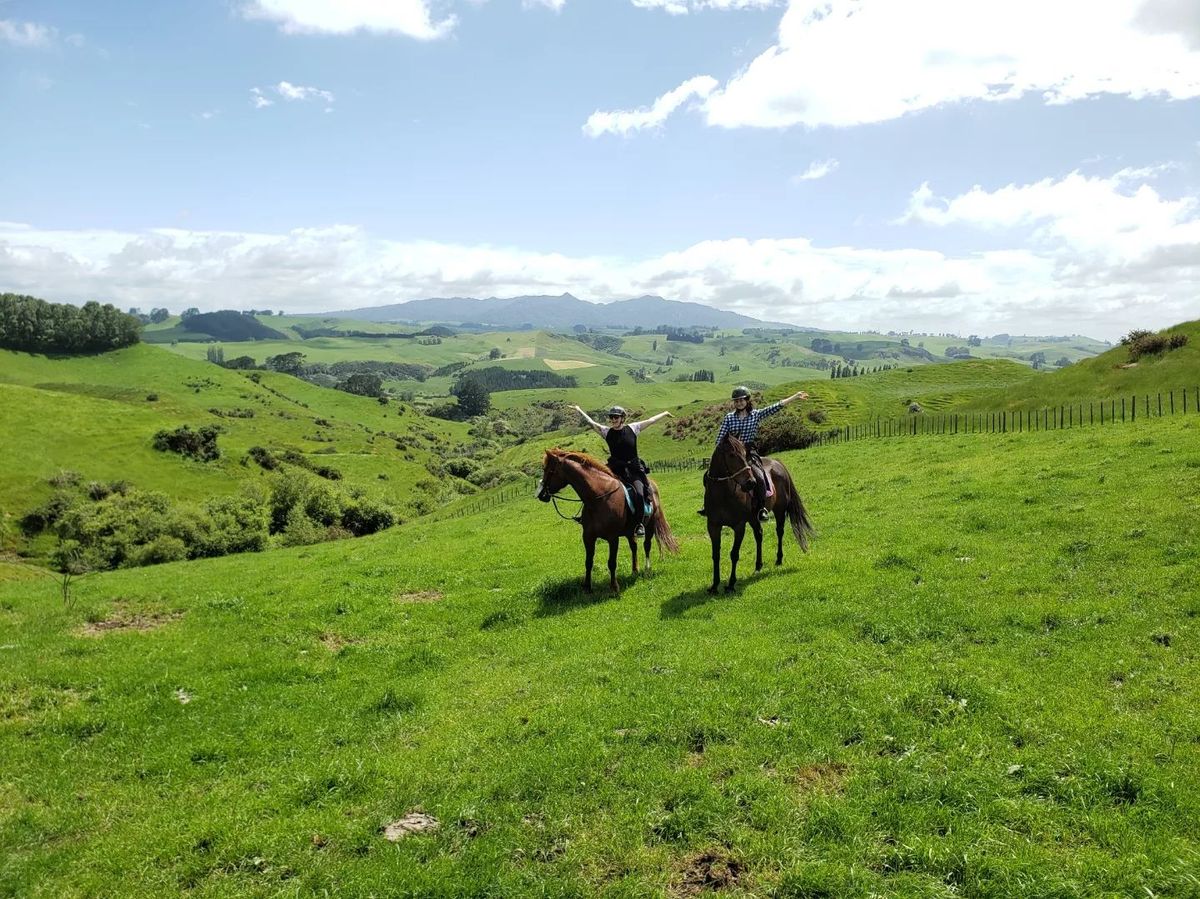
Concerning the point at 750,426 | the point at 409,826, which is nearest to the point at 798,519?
the point at 750,426

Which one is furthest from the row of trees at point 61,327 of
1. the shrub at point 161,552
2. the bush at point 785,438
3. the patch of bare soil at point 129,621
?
the patch of bare soil at point 129,621

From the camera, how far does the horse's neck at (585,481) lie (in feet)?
57.6

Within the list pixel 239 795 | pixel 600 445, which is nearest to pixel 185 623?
pixel 239 795

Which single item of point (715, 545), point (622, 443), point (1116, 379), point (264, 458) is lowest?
point (264, 458)

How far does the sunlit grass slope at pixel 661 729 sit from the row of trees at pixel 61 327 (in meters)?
204

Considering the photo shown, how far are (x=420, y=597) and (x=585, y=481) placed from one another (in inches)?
264

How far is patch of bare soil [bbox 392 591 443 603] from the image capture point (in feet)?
62.2

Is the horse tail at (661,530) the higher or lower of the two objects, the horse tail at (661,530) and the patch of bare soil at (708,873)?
the higher

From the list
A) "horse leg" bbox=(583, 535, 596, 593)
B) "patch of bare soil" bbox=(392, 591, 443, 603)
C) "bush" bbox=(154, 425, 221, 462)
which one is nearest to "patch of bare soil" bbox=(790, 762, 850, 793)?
"horse leg" bbox=(583, 535, 596, 593)

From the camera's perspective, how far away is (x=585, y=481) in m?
17.6

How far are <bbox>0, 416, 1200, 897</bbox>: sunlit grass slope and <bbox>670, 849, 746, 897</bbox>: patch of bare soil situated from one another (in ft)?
0.09

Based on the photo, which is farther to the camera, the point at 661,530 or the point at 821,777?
the point at 661,530

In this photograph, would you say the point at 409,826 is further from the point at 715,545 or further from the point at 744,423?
the point at 744,423

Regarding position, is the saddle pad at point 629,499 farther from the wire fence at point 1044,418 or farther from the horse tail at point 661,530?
the wire fence at point 1044,418
